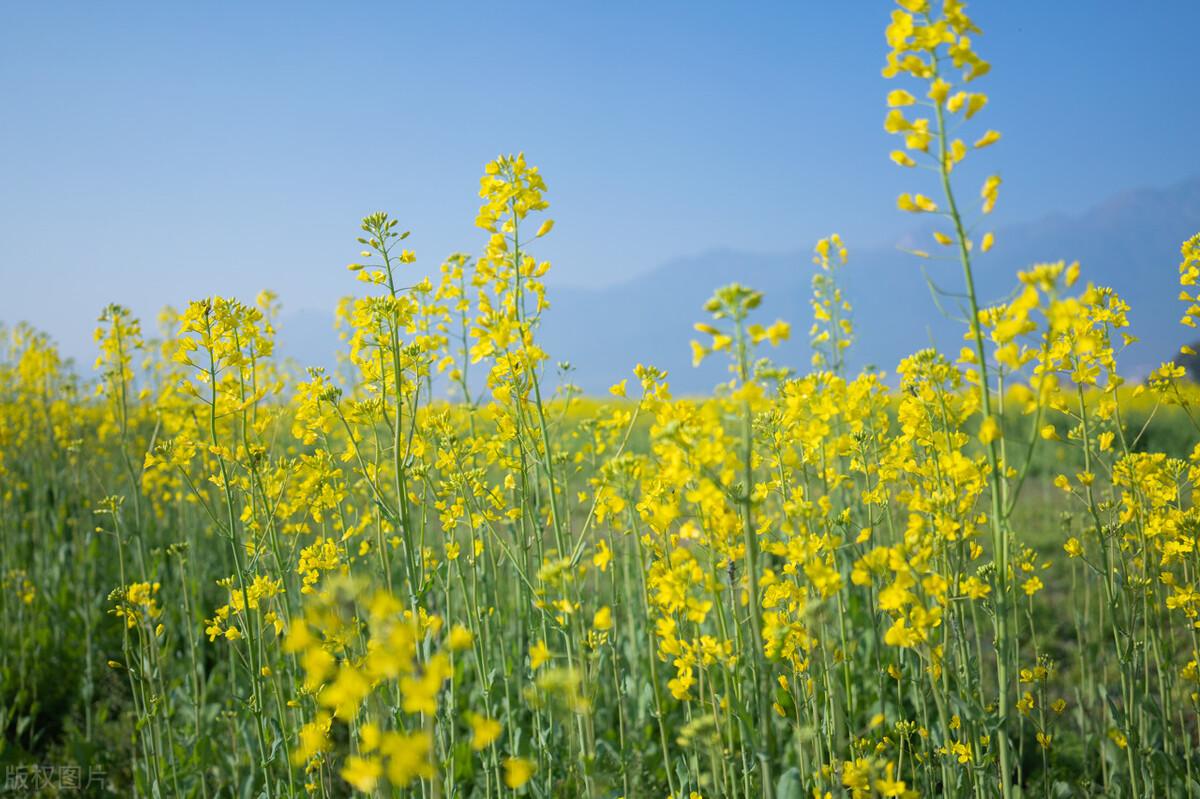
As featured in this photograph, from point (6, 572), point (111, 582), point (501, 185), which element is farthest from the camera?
point (111, 582)

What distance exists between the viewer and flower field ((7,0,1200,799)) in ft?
6.43

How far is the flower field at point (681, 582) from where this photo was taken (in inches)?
77.2

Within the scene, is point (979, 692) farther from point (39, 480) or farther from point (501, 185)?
point (39, 480)

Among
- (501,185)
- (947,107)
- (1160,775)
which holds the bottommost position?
(1160,775)

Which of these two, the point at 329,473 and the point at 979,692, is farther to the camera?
the point at 329,473

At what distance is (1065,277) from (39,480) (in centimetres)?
851

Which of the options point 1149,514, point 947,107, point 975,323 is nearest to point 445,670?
point 975,323

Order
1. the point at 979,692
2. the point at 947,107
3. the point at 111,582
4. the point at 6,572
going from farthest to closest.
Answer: the point at 111,582
the point at 6,572
the point at 979,692
the point at 947,107

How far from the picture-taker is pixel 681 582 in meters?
2.21

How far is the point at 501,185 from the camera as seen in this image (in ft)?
9.70

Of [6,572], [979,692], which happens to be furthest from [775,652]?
[6,572]

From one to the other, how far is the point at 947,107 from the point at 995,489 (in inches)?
38.7

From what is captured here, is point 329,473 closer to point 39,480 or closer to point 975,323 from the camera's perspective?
point 975,323

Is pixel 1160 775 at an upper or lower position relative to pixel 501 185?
lower
